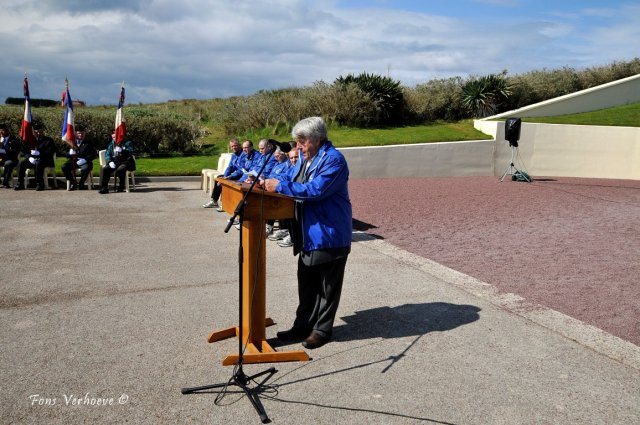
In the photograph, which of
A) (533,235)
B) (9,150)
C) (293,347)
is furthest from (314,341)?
(9,150)

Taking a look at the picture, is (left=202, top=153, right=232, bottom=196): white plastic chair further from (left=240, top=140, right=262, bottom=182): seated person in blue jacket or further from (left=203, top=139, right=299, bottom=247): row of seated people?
(left=240, top=140, right=262, bottom=182): seated person in blue jacket

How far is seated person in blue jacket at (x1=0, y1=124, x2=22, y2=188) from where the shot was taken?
15805 millimetres

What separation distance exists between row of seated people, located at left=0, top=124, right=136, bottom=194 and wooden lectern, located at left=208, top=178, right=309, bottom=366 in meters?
11.3

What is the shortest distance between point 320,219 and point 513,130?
55.8 ft

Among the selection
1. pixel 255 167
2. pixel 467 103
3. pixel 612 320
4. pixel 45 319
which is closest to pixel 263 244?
pixel 45 319

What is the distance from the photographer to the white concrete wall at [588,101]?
25.4 m

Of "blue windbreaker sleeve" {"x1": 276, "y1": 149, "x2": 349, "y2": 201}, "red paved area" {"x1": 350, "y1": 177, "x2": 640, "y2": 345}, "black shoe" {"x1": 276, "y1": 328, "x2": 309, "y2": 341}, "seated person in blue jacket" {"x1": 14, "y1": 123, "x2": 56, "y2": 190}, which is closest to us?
"blue windbreaker sleeve" {"x1": 276, "y1": 149, "x2": 349, "y2": 201}

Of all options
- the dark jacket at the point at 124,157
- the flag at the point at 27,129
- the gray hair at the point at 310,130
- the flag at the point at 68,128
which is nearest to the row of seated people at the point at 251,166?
the dark jacket at the point at 124,157

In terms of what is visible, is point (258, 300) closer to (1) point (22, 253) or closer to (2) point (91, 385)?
(2) point (91, 385)

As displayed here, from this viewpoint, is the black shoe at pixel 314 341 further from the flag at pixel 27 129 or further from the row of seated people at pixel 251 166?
the flag at pixel 27 129

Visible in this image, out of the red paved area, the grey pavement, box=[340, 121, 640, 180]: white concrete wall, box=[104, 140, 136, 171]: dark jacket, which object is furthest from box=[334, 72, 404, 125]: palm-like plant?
the grey pavement

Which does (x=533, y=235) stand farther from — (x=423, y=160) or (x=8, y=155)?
(x=8, y=155)

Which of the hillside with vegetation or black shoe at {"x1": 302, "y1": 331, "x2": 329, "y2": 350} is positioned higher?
the hillside with vegetation

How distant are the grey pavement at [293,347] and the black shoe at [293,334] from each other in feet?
0.34
